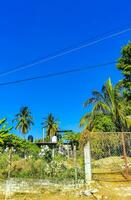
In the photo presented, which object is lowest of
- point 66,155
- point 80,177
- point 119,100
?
point 80,177

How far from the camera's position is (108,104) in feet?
78.6

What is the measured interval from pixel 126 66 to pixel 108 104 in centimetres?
392

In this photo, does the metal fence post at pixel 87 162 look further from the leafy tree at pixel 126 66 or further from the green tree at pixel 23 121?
the green tree at pixel 23 121

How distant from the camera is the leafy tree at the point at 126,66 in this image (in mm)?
21188

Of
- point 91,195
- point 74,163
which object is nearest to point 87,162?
point 74,163

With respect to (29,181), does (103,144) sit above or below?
above

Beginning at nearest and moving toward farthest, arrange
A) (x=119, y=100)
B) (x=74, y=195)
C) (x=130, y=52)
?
(x=74, y=195)
(x=130, y=52)
(x=119, y=100)

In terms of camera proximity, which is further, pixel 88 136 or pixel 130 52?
pixel 130 52

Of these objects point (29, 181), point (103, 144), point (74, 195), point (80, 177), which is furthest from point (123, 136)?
point (29, 181)

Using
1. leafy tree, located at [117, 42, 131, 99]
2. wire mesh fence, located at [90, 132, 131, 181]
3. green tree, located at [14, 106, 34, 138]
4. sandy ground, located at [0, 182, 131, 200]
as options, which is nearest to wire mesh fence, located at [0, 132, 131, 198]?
wire mesh fence, located at [90, 132, 131, 181]

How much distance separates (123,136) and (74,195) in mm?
3563

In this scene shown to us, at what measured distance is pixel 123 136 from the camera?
13.6m

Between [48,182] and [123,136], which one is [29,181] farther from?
[123,136]

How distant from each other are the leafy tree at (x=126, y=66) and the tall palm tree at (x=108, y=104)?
2039mm
